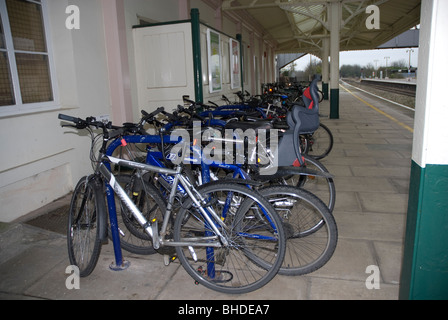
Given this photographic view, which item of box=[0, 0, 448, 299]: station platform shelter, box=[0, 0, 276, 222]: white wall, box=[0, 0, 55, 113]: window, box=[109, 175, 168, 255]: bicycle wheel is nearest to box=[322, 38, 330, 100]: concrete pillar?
box=[0, 0, 448, 299]: station platform shelter

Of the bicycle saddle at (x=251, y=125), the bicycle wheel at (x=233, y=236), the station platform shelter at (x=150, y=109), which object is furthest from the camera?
the bicycle saddle at (x=251, y=125)

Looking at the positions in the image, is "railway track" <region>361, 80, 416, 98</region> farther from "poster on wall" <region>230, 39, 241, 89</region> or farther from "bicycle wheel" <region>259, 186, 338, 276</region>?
"bicycle wheel" <region>259, 186, 338, 276</region>

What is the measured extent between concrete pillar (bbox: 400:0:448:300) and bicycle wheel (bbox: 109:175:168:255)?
1.68m

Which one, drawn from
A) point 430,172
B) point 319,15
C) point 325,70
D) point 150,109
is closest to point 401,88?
point 325,70

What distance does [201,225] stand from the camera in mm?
2551

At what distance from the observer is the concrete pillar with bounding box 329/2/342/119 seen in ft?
35.9

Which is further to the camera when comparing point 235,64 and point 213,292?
point 235,64

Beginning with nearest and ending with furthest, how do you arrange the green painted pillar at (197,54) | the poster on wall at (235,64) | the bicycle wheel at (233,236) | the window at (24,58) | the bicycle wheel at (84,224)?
the bicycle wheel at (233,236)
the bicycle wheel at (84,224)
the window at (24,58)
the green painted pillar at (197,54)
the poster on wall at (235,64)

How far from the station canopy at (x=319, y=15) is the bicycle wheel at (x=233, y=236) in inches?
357

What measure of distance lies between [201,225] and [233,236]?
0.85 feet

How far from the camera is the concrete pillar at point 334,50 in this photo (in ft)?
35.9

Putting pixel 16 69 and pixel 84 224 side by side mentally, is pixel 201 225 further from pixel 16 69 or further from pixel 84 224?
pixel 16 69

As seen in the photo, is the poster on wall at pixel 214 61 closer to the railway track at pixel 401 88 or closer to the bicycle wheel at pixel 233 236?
the bicycle wheel at pixel 233 236

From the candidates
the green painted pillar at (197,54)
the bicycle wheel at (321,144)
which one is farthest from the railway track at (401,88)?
the green painted pillar at (197,54)
